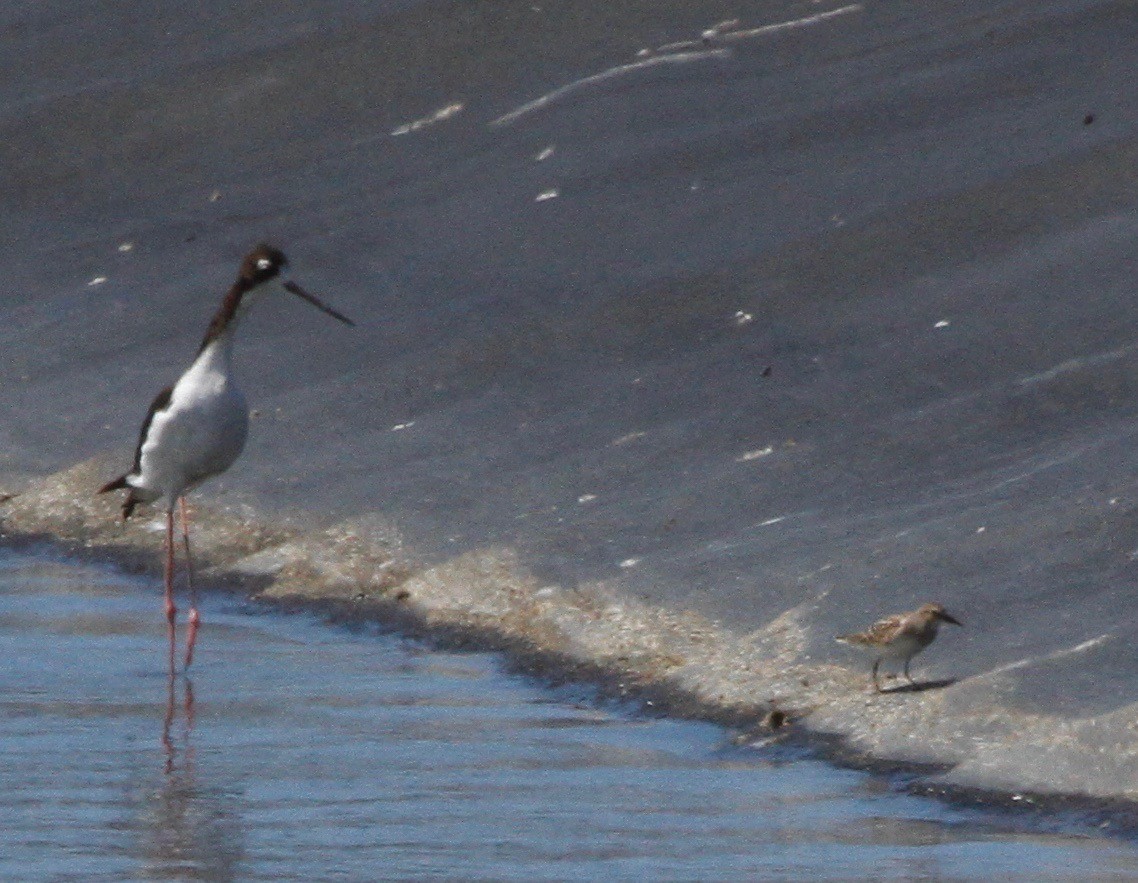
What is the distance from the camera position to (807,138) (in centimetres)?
1406

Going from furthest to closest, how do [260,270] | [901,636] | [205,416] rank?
[260,270] → [205,416] → [901,636]

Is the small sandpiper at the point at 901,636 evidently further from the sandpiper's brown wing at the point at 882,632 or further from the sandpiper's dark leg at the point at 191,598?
the sandpiper's dark leg at the point at 191,598

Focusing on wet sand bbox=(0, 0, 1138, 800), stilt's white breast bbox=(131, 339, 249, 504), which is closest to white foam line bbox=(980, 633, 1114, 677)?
wet sand bbox=(0, 0, 1138, 800)

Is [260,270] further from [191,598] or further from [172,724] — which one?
[172,724]

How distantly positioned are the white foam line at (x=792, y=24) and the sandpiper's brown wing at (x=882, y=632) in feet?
24.2

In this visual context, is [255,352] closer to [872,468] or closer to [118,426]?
[118,426]

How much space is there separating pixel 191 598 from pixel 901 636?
3443 millimetres

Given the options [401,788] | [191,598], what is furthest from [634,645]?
[191,598]

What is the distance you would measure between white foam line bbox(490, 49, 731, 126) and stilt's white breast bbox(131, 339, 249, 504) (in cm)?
468

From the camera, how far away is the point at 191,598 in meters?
10.6

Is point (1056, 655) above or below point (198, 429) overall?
below

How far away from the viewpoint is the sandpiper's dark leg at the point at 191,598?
9742 mm

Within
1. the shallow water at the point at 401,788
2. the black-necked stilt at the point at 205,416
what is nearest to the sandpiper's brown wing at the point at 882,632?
the shallow water at the point at 401,788

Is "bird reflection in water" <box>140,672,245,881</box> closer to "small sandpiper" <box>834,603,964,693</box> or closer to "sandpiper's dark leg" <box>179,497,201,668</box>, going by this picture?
"sandpiper's dark leg" <box>179,497,201,668</box>
